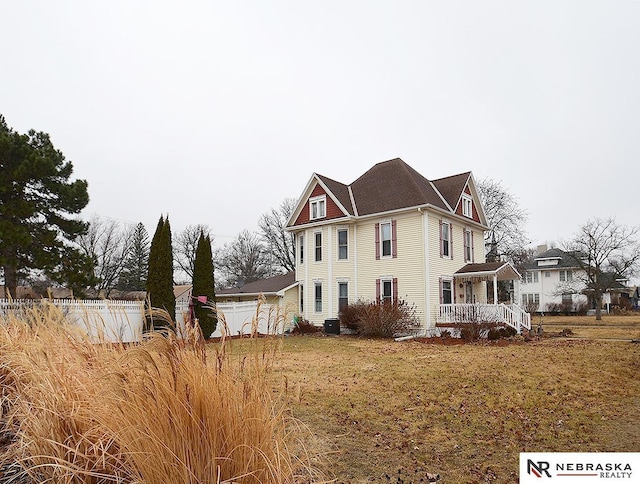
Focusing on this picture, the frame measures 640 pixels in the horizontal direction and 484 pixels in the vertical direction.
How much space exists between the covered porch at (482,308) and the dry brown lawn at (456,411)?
7140 millimetres

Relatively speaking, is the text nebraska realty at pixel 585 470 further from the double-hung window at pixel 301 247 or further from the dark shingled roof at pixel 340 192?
the double-hung window at pixel 301 247

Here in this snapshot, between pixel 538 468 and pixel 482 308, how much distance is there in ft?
52.8

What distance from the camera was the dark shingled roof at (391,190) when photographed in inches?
795

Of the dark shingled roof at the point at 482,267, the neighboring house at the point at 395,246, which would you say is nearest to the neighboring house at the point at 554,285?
the neighboring house at the point at 395,246

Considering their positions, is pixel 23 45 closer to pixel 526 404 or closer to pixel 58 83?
pixel 58 83

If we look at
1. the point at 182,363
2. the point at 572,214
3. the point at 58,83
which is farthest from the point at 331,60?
the point at 572,214

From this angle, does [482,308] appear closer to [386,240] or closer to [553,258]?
[386,240]

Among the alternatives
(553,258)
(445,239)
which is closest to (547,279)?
(553,258)

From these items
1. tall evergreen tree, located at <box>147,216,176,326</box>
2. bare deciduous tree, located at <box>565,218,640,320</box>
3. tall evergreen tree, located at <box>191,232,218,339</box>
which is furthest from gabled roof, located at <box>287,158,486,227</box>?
bare deciduous tree, located at <box>565,218,640,320</box>

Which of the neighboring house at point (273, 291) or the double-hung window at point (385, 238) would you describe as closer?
the double-hung window at point (385, 238)

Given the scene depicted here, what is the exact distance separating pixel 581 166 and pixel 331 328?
14.5m

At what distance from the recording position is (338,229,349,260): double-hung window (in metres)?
22.1

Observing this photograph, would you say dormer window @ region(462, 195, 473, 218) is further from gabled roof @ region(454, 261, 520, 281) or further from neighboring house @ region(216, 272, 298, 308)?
neighboring house @ region(216, 272, 298, 308)

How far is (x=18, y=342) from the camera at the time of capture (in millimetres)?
3877
